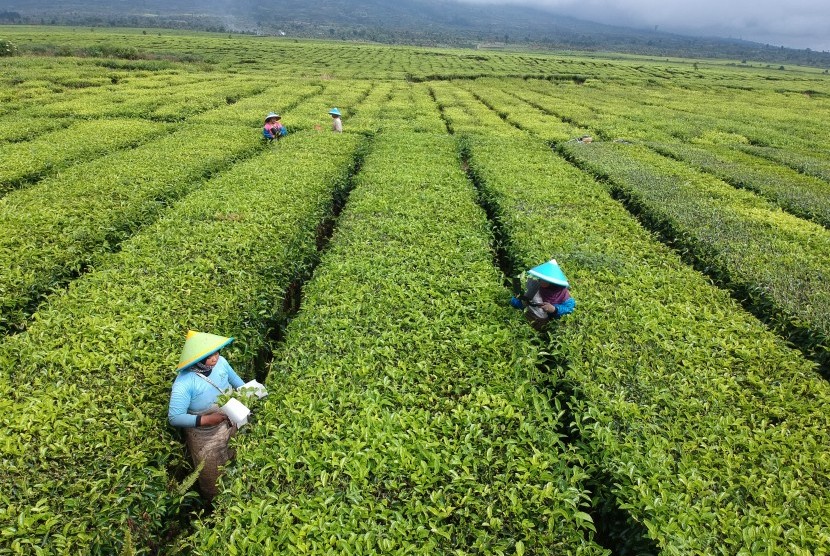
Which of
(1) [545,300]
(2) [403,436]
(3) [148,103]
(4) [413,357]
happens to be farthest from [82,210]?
(3) [148,103]

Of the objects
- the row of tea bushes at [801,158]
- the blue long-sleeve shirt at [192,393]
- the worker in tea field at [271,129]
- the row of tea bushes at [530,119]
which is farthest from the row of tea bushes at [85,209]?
the row of tea bushes at [801,158]

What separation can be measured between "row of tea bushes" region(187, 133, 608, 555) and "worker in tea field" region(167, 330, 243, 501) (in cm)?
67

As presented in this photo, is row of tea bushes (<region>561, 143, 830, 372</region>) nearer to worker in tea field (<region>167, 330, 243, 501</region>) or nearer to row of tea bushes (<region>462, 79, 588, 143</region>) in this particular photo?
row of tea bushes (<region>462, 79, 588, 143</region>)

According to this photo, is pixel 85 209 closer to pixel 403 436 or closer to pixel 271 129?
pixel 271 129

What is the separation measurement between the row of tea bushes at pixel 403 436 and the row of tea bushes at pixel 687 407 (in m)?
0.68

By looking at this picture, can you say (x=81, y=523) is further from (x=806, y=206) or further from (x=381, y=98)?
(x=381, y=98)

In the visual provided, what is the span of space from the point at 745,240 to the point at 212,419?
13.4m

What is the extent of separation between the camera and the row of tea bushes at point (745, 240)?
352 inches

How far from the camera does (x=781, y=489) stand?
5.15m

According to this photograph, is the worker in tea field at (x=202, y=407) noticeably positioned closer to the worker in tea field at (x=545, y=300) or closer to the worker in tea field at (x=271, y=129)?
the worker in tea field at (x=545, y=300)

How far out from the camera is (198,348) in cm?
584

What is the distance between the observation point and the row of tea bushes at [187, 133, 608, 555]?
14.9ft

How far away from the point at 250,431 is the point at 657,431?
215 inches

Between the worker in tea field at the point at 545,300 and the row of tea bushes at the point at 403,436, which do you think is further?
the worker in tea field at the point at 545,300
